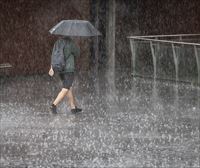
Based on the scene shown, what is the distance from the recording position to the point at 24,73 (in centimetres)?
2162

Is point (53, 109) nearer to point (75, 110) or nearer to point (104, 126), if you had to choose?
point (75, 110)

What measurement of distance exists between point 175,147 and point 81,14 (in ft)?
40.8

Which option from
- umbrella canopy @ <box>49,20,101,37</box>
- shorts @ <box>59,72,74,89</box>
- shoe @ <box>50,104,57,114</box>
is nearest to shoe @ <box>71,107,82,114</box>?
shoe @ <box>50,104,57,114</box>

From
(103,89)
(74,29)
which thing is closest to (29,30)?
(103,89)

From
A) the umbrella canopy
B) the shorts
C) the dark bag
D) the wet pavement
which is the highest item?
the umbrella canopy

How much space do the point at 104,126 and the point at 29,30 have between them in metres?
9.43

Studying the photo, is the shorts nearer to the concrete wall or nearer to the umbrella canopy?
the umbrella canopy

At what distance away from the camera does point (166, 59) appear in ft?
64.2

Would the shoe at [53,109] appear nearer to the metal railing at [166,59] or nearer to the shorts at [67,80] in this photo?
the shorts at [67,80]

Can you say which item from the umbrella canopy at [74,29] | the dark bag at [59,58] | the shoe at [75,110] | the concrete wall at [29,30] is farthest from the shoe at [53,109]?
the concrete wall at [29,30]

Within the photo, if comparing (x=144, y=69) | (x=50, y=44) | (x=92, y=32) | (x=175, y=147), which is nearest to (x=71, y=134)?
(x=175, y=147)

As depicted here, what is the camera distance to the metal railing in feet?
60.7

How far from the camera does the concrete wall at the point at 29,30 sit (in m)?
21.4

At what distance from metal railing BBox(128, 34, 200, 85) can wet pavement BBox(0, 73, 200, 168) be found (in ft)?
1.46
